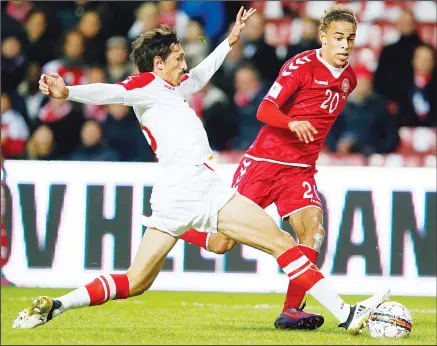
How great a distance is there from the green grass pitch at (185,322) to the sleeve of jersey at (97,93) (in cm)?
144

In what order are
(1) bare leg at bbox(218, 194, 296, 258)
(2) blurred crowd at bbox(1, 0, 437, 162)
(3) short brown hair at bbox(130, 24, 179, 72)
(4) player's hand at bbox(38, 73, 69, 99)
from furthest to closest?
(2) blurred crowd at bbox(1, 0, 437, 162) → (3) short brown hair at bbox(130, 24, 179, 72) → (1) bare leg at bbox(218, 194, 296, 258) → (4) player's hand at bbox(38, 73, 69, 99)

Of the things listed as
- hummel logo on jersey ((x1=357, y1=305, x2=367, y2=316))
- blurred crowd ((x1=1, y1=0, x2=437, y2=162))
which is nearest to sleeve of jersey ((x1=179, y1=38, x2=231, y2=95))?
hummel logo on jersey ((x1=357, y1=305, x2=367, y2=316))

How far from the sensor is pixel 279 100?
7316mm

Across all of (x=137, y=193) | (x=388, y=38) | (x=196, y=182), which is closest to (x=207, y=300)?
(x=137, y=193)

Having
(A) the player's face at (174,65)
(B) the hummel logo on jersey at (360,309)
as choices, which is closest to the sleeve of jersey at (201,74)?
(A) the player's face at (174,65)

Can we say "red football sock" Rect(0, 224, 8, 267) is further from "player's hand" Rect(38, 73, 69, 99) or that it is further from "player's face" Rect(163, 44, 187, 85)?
"player's hand" Rect(38, 73, 69, 99)

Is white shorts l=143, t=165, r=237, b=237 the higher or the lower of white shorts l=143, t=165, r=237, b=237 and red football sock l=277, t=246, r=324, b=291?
the higher

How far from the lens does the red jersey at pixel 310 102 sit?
24.8 ft

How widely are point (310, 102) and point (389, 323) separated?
1895 millimetres

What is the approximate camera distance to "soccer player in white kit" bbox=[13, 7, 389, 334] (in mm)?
6406

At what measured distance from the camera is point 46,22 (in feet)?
41.0

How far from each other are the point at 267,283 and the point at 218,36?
3581mm

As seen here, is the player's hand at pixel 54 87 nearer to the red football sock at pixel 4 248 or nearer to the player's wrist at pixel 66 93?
the player's wrist at pixel 66 93

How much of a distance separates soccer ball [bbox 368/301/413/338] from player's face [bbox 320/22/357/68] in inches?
76.9
